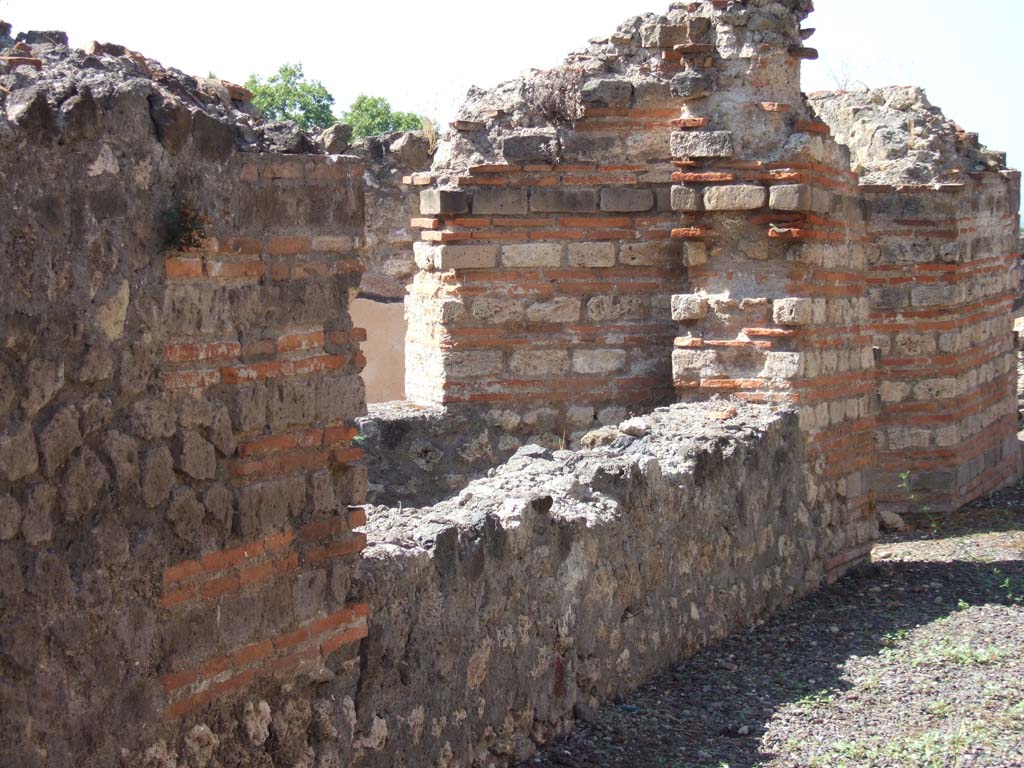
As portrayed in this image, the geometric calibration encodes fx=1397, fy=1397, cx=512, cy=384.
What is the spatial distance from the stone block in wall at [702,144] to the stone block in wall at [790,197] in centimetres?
38

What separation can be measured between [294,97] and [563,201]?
2047 cm

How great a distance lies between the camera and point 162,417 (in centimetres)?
340

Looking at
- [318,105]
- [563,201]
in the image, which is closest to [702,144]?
[563,201]

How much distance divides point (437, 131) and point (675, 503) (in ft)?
29.8

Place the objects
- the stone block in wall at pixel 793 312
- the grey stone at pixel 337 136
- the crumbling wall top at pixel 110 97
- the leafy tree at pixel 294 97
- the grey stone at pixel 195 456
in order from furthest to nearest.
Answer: the leafy tree at pixel 294 97
the grey stone at pixel 337 136
the stone block in wall at pixel 793 312
the grey stone at pixel 195 456
the crumbling wall top at pixel 110 97

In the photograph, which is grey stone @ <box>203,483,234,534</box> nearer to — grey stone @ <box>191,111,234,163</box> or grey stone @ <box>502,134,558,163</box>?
grey stone @ <box>191,111,234,163</box>

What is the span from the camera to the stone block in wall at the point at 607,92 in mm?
8086

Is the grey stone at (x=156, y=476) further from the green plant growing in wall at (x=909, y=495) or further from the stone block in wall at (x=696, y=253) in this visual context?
the green plant growing in wall at (x=909, y=495)

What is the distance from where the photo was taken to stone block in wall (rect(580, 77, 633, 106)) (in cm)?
809

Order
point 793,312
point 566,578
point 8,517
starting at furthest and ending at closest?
point 793,312
point 566,578
point 8,517

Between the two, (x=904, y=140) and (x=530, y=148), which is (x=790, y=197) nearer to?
(x=530, y=148)

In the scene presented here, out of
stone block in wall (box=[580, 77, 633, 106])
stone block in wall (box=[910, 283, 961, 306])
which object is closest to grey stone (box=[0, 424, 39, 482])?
stone block in wall (box=[580, 77, 633, 106])

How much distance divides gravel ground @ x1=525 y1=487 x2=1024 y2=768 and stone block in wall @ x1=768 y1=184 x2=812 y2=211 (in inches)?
80.6

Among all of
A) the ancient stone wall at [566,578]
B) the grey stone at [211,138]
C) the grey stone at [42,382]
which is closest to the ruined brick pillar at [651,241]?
the ancient stone wall at [566,578]
